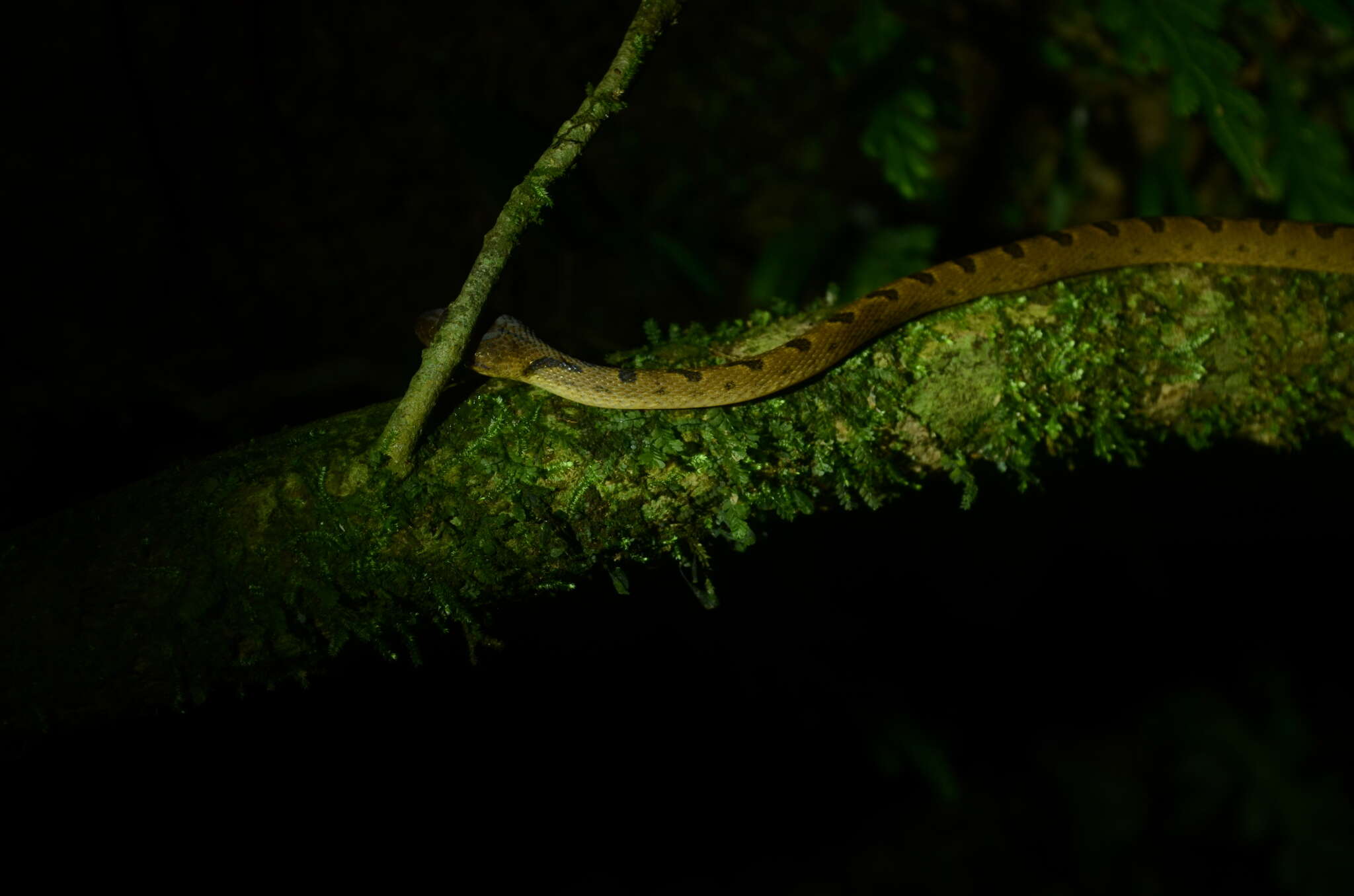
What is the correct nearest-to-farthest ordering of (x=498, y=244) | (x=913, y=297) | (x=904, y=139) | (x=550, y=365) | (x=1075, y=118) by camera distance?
(x=498, y=244) → (x=550, y=365) → (x=913, y=297) → (x=904, y=139) → (x=1075, y=118)

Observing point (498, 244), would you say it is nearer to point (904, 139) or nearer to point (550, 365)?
point (550, 365)

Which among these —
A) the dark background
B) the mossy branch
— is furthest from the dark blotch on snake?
the dark background

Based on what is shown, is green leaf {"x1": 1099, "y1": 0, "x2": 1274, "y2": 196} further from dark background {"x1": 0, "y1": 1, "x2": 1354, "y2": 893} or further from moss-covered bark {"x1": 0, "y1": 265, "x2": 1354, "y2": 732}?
dark background {"x1": 0, "y1": 1, "x2": 1354, "y2": 893}

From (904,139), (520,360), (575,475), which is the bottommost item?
(575,475)

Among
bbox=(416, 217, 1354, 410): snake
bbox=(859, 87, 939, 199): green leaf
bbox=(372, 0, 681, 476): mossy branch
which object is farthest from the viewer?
bbox=(859, 87, 939, 199): green leaf

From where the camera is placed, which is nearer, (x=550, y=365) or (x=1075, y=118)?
(x=550, y=365)

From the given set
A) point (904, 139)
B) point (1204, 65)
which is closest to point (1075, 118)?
point (904, 139)

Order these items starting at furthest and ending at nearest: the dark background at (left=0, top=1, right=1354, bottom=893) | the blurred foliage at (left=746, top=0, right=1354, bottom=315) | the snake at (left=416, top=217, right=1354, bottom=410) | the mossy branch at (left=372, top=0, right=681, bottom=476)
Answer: the dark background at (left=0, top=1, right=1354, bottom=893) → the blurred foliage at (left=746, top=0, right=1354, bottom=315) → the snake at (left=416, top=217, right=1354, bottom=410) → the mossy branch at (left=372, top=0, right=681, bottom=476)
